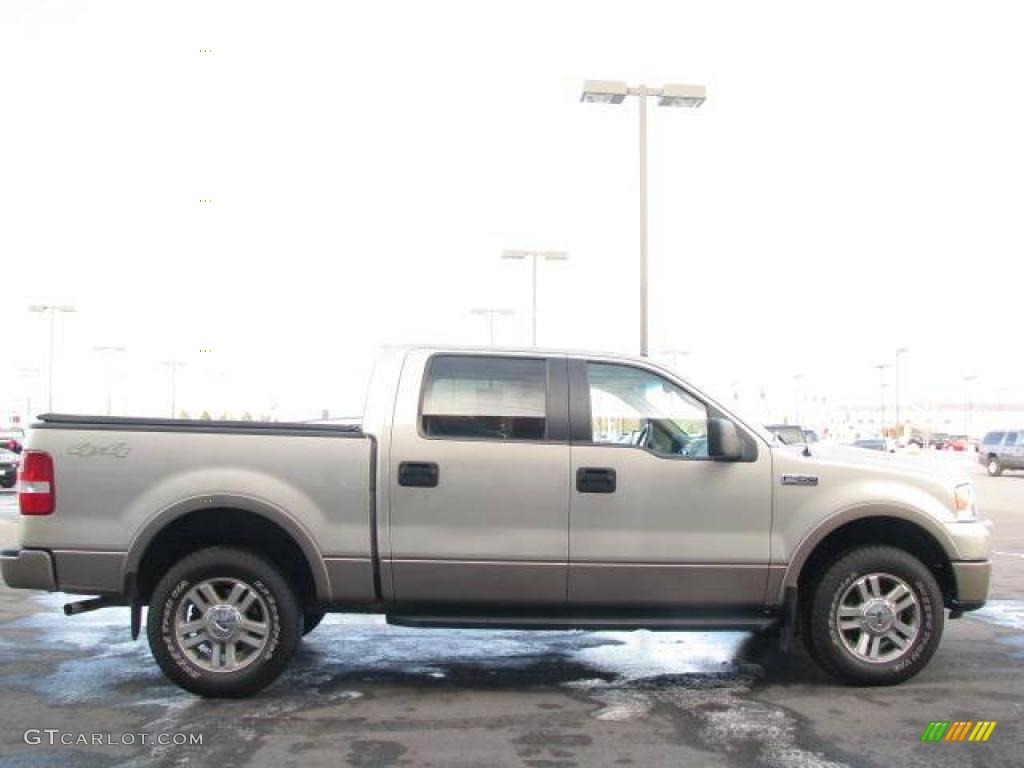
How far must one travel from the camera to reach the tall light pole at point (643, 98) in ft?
53.4

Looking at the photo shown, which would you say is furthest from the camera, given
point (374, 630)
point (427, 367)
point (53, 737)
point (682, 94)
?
point (682, 94)

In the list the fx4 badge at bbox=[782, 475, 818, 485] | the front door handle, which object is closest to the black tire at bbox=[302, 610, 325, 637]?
the front door handle

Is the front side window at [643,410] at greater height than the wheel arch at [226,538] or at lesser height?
greater

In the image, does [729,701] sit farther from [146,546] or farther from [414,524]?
[146,546]

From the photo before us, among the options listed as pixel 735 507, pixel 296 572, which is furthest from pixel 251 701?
pixel 735 507

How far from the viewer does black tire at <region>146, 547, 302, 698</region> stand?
17.9 feet

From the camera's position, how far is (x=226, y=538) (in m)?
5.74

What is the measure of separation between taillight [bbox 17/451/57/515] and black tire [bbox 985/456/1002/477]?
35.8 m

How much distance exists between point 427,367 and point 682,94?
12.4 meters

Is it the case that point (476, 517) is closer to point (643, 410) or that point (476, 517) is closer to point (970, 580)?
point (643, 410)

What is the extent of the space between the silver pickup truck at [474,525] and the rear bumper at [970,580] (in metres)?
0.01

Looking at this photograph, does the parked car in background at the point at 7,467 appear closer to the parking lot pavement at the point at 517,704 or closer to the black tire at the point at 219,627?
the parking lot pavement at the point at 517,704

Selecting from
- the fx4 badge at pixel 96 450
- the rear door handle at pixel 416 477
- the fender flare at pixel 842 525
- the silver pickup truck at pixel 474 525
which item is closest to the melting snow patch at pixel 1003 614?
the fender flare at pixel 842 525

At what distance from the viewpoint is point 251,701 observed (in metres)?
5.49
